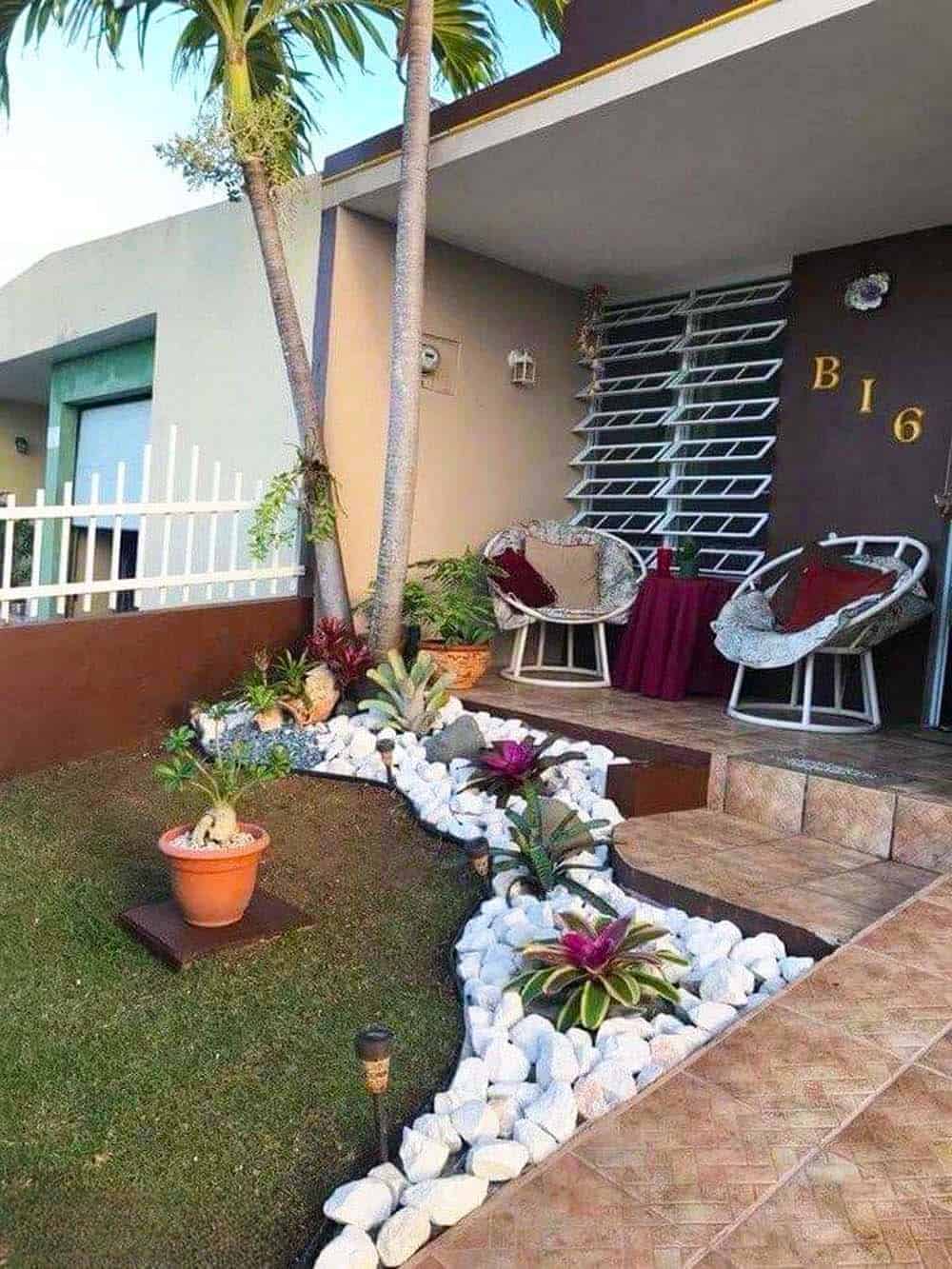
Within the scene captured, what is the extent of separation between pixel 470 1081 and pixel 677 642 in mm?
3364

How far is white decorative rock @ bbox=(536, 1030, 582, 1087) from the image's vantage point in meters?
1.83

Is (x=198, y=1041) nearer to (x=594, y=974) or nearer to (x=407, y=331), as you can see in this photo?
(x=594, y=974)

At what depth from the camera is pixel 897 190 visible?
4391 millimetres

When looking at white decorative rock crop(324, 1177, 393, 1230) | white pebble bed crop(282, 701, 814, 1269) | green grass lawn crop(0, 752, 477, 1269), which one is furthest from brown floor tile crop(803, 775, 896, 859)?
white decorative rock crop(324, 1177, 393, 1230)

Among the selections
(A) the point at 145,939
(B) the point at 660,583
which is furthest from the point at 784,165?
(A) the point at 145,939

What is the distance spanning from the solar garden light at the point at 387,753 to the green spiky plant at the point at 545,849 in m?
0.94

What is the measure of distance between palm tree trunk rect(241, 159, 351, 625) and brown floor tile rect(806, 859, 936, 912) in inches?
109

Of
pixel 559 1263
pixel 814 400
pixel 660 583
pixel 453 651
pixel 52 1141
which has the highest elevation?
pixel 814 400

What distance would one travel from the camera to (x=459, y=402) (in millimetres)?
5738

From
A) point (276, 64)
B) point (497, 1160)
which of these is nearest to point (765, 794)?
point (497, 1160)

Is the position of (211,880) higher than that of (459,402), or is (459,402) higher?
(459,402)

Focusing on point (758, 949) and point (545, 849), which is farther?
point (545, 849)

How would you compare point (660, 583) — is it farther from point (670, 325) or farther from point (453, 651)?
point (670, 325)

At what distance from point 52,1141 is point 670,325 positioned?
18.7 feet
